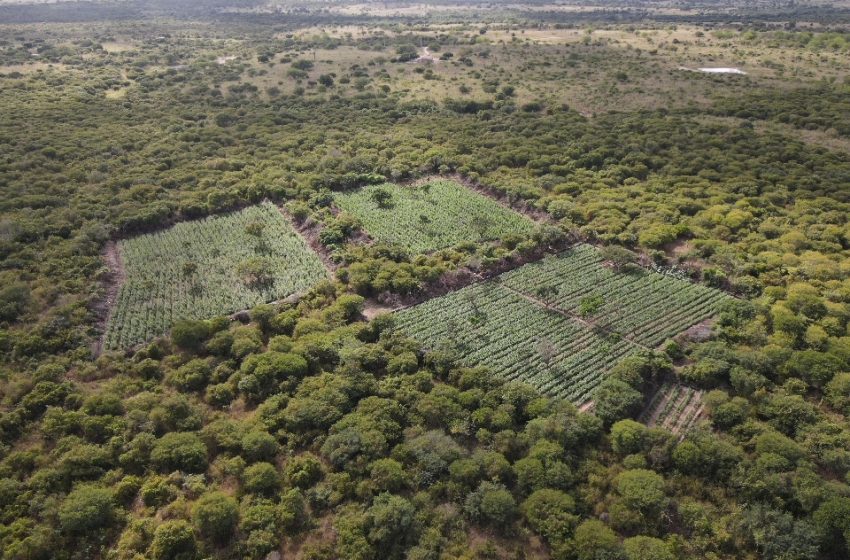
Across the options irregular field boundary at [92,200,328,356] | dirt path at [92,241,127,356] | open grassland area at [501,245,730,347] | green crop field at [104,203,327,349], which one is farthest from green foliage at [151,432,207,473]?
open grassland area at [501,245,730,347]

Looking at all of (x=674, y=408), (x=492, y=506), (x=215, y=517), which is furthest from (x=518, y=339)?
(x=215, y=517)

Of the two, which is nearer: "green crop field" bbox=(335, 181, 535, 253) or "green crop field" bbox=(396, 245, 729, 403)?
"green crop field" bbox=(396, 245, 729, 403)

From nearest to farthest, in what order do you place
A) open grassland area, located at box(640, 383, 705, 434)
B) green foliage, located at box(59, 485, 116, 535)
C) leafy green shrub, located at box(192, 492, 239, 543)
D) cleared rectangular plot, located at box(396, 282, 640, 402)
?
leafy green shrub, located at box(192, 492, 239, 543) < green foliage, located at box(59, 485, 116, 535) < open grassland area, located at box(640, 383, 705, 434) < cleared rectangular plot, located at box(396, 282, 640, 402)

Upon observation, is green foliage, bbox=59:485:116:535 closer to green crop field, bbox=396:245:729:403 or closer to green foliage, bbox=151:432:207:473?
green foliage, bbox=151:432:207:473

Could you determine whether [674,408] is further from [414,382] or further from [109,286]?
[109,286]

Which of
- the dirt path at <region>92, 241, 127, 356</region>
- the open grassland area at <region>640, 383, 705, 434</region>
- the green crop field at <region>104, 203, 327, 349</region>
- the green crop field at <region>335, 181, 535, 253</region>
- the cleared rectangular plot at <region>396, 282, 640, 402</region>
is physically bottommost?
the dirt path at <region>92, 241, 127, 356</region>

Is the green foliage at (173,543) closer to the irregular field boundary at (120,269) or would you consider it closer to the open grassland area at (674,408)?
the irregular field boundary at (120,269)
